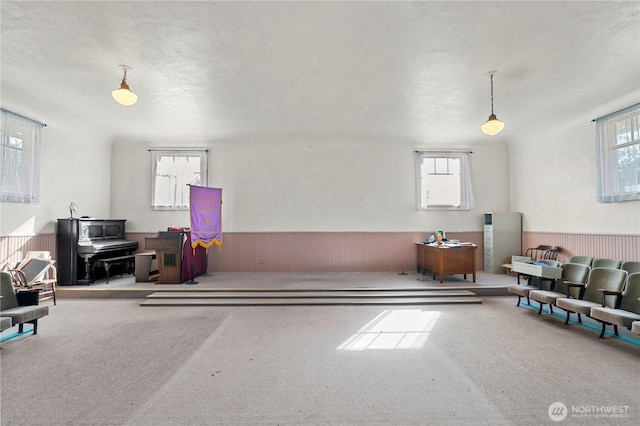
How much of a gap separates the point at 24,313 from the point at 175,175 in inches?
185

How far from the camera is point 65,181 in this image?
6.32m

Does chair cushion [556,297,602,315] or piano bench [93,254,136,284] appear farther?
piano bench [93,254,136,284]

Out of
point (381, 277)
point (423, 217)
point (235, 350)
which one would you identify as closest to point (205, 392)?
point (235, 350)

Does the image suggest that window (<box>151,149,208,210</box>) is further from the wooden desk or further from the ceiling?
the wooden desk

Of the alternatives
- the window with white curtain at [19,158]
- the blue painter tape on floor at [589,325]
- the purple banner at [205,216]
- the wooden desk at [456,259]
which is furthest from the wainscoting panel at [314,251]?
the blue painter tape on floor at [589,325]

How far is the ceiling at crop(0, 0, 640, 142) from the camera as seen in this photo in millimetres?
2955

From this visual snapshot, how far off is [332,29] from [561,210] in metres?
6.24

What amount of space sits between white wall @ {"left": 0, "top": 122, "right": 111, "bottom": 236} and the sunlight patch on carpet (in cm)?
633

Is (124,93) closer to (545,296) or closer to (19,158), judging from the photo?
Result: (19,158)

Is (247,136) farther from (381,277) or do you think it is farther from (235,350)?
(235,350)

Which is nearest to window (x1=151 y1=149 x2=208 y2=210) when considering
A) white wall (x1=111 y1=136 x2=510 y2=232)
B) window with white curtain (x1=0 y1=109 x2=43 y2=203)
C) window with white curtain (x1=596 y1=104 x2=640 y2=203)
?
white wall (x1=111 y1=136 x2=510 y2=232)

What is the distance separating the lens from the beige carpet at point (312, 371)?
2.20 meters

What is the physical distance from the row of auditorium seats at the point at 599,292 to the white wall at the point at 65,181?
8974mm

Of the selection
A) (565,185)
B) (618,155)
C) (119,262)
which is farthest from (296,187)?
(618,155)
